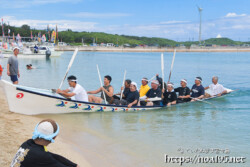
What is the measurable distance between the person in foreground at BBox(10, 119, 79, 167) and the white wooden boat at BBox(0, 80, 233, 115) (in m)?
6.43

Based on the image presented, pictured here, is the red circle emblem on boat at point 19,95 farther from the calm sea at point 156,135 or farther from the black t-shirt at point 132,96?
the black t-shirt at point 132,96

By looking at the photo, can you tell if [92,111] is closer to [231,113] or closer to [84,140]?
[84,140]

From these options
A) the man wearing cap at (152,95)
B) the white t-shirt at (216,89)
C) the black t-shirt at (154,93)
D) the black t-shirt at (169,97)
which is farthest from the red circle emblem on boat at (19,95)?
the white t-shirt at (216,89)

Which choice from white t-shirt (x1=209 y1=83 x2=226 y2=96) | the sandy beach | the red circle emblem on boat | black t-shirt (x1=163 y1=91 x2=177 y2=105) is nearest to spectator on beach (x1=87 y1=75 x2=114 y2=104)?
the sandy beach

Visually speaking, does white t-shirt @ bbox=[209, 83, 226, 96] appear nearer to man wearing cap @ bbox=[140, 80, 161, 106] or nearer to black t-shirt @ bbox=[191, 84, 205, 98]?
black t-shirt @ bbox=[191, 84, 205, 98]

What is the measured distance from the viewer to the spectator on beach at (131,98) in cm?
1005

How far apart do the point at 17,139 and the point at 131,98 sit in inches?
206

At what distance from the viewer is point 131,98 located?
10258 millimetres

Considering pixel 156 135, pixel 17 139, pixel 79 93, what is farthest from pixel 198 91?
pixel 17 139

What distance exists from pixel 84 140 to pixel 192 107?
21.8ft

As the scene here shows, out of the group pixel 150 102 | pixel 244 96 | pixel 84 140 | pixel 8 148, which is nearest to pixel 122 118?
pixel 150 102

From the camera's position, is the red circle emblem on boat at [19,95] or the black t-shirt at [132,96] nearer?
the red circle emblem on boat at [19,95]

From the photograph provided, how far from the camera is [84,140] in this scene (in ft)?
23.1

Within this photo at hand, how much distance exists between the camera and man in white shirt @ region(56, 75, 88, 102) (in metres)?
8.68
